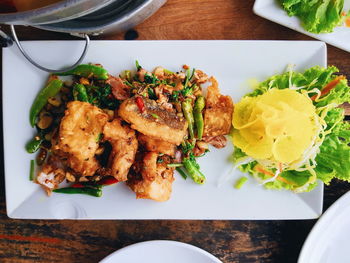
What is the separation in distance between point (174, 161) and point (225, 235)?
1.92 ft

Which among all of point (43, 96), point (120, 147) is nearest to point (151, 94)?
point (120, 147)

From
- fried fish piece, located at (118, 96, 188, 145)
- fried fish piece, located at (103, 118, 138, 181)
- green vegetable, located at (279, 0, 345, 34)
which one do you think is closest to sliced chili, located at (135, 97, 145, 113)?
fried fish piece, located at (118, 96, 188, 145)

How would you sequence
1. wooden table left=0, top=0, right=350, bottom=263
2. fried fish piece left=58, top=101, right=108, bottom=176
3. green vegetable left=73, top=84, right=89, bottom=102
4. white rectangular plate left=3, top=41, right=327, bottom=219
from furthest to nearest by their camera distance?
1. wooden table left=0, top=0, right=350, bottom=263
2. white rectangular plate left=3, top=41, right=327, bottom=219
3. green vegetable left=73, top=84, right=89, bottom=102
4. fried fish piece left=58, top=101, right=108, bottom=176

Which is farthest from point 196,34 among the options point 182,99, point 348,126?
point 348,126

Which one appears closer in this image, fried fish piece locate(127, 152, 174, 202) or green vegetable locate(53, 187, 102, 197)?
fried fish piece locate(127, 152, 174, 202)

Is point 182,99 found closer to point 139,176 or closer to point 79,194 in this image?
point 139,176

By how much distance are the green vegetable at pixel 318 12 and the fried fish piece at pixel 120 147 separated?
1.12 metres

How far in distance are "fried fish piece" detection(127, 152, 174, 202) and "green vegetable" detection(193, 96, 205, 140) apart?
27cm

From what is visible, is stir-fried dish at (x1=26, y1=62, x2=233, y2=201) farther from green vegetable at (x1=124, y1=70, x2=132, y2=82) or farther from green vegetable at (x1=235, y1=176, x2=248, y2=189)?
green vegetable at (x1=235, y1=176, x2=248, y2=189)

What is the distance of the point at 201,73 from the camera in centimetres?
230

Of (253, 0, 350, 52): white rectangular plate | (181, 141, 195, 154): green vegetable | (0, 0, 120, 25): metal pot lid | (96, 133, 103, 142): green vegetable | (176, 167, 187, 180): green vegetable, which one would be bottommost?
(176, 167, 187, 180): green vegetable

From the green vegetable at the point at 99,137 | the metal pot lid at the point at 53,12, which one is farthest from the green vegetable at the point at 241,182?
the metal pot lid at the point at 53,12

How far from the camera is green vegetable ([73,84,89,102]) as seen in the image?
86.5 inches

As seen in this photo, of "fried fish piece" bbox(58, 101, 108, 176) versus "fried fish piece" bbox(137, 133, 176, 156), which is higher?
"fried fish piece" bbox(58, 101, 108, 176)
